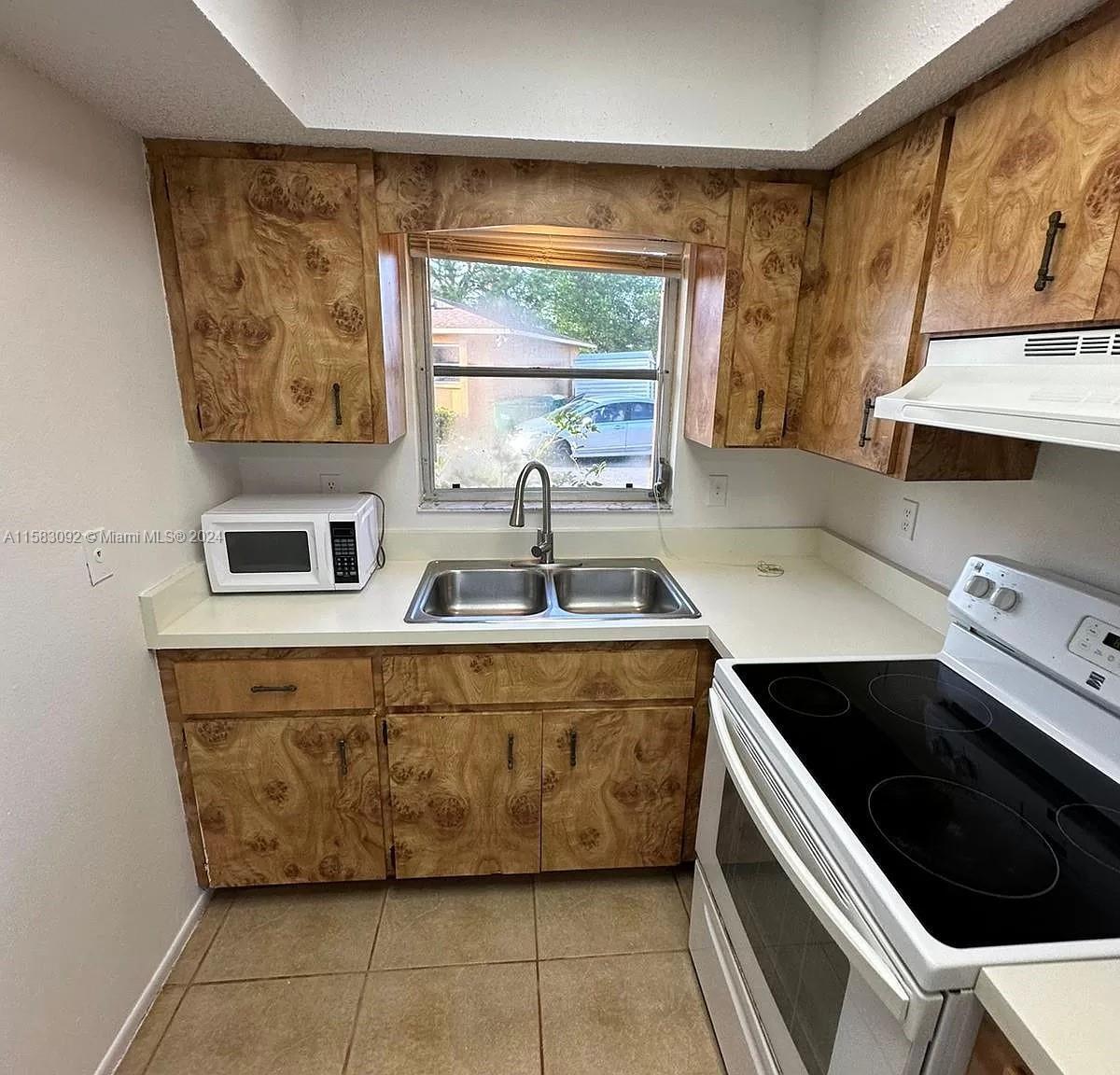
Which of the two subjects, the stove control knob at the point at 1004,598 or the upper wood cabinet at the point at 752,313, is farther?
the upper wood cabinet at the point at 752,313

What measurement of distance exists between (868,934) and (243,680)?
149 cm

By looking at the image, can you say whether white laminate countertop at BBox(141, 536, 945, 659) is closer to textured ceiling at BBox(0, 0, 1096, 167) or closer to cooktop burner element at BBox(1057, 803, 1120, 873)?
cooktop burner element at BBox(1057, 803, 1120, 873)

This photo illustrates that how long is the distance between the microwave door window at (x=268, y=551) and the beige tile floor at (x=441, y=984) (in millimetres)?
996

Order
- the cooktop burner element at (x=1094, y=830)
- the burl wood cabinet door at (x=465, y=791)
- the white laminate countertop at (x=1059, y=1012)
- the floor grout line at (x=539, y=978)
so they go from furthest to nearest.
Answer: the burl wood cabinet door at (x=465, y=791)
the floor grout line at (x=539, y=978)
the cooktop burner element at (x=1094, y=830)
the white laminate countertop at (x=1059, y=1012)

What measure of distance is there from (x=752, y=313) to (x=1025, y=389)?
917mm

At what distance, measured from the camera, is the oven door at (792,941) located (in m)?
0.79

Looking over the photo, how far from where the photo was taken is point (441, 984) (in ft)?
5.29

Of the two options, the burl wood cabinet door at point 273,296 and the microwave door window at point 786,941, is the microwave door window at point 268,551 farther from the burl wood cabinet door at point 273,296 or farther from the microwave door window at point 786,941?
the microwave door window at point 786,941

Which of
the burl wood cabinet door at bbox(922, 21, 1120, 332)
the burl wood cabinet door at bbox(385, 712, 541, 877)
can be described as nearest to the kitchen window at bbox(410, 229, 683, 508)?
the burl wood cabinet door at bbox(385, 712, 541, 877)

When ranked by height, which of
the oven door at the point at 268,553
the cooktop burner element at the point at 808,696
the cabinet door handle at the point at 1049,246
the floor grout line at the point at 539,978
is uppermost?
the cabinet door handle at the point at 1049,246

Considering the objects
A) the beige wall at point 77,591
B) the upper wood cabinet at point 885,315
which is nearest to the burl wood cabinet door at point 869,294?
the upper wood cabinet at point 885,315

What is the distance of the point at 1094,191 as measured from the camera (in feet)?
3.13

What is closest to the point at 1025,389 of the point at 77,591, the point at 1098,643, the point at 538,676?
the point at 1098,643

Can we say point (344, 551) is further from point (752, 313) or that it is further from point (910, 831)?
point (910, 831)
